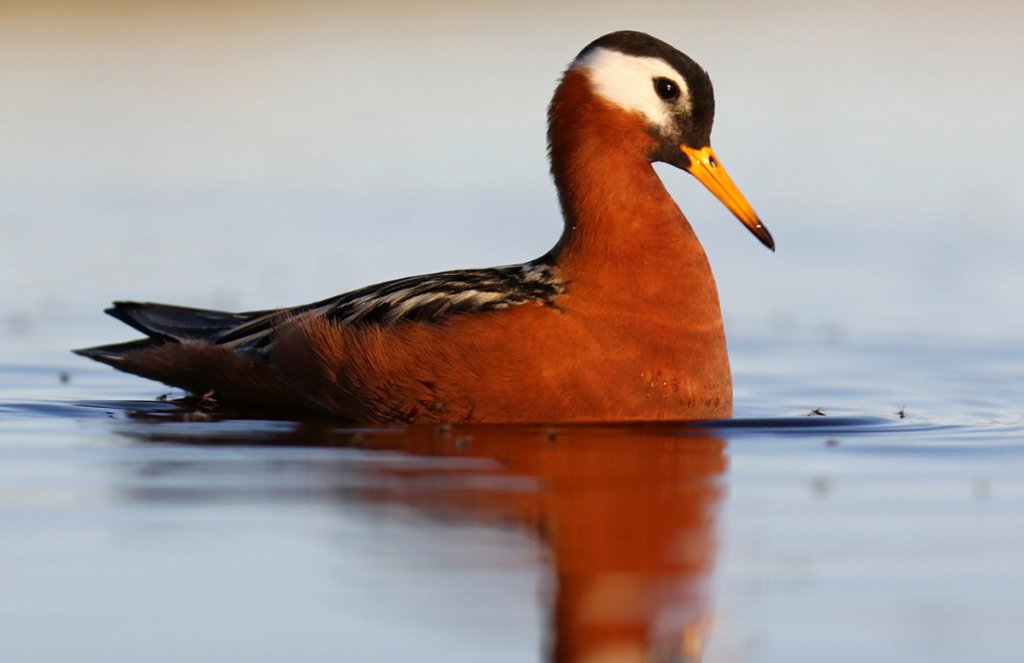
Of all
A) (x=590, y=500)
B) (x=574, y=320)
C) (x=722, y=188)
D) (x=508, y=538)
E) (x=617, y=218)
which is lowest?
(x=508, y=538)

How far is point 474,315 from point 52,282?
6.02m

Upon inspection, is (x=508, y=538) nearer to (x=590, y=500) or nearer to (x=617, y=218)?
(x=590, y=500)

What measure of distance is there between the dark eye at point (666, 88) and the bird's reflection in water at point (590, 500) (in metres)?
1.91

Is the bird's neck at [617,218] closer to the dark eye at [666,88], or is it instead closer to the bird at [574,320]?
the bird at [574,320]

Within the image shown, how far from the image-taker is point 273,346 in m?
10.2

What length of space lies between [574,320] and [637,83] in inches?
61.2

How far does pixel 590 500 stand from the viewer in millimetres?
7457

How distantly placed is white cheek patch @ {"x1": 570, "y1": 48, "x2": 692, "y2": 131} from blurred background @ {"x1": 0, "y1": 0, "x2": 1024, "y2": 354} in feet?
10.7

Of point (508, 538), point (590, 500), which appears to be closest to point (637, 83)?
point (590, 500)

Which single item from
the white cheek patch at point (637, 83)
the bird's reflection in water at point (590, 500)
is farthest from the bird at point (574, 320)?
the bird's reflection in water at point (590, 500)

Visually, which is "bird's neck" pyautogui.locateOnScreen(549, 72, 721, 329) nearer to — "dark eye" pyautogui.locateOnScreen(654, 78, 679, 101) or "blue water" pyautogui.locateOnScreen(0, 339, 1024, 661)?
"dark eye" pyautogui.locateOnScreen(654, 78, 679, 101)

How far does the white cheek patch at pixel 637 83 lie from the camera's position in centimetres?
1000

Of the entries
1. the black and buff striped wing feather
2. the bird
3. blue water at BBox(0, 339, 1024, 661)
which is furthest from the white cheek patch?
blue water at BBox(0, 339, 1024, 661)

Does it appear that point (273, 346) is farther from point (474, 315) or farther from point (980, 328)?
point (980, 328)
